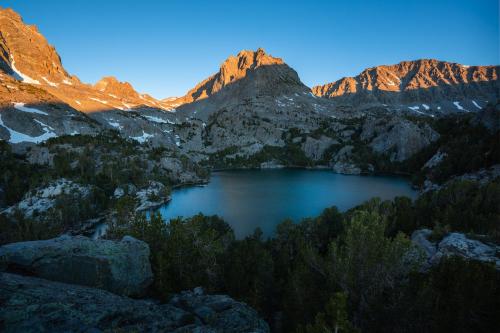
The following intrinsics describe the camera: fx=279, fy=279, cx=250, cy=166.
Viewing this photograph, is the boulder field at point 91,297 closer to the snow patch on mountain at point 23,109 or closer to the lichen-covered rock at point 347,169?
the lichen-covered rock at point 347,169

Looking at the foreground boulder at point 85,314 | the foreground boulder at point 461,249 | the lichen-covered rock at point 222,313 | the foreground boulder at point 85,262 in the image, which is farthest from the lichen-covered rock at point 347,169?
the foreground boulder at point 85,314

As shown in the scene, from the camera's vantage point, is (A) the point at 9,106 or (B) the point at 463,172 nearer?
(B) the point at 463,172

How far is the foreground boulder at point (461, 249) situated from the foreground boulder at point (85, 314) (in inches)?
722

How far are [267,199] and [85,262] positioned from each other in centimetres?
7943

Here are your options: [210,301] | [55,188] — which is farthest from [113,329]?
[55,188]

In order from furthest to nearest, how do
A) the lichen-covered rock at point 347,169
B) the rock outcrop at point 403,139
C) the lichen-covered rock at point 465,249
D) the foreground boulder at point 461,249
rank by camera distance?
the rock outcrop at point 403,139 < the lichen-covered rock at point 347,169 < the lichen-covered rock at point 465,249 < the foreground boulder at point 461,249

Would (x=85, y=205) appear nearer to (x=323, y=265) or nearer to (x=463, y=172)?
(x=323, y=265)

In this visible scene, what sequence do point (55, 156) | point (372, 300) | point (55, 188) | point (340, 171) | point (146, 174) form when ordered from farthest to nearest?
point (340, 171)
point (146, 174)
point (55, 156)
point (55, 188)
point (372, 300)

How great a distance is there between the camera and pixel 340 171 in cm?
16925

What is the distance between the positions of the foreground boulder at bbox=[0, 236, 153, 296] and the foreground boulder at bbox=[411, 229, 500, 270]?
72.9 ft

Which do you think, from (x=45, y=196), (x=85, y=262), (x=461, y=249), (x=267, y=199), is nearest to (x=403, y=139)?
(x=267, y=199)

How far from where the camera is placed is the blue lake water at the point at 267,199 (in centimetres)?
7206

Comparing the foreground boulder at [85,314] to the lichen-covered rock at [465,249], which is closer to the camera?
the foreground boulder at [85,314]

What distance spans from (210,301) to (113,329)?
22.9 ft
